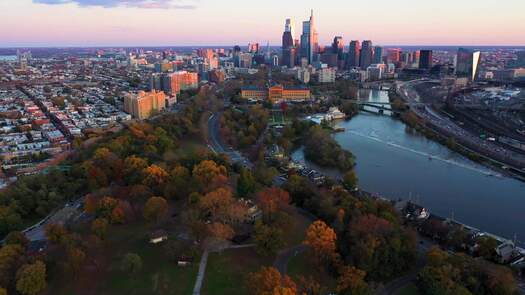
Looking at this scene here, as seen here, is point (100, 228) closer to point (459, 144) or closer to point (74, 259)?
point (74, 259)

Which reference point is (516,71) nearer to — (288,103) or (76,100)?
(288,103)

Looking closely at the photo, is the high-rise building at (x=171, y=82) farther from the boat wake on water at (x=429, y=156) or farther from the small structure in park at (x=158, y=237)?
the small structure in park at (x=158, y=237)

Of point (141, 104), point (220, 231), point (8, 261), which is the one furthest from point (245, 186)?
point (141, 104)

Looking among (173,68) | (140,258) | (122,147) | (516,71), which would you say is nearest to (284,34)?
(173,68)

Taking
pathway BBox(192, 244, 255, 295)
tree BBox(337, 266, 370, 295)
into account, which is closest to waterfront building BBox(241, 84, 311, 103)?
pathway BBox(192, 244, 255, 295)

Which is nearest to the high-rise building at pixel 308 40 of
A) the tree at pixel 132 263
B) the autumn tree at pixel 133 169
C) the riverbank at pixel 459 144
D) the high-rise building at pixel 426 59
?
the high-rise building at pixel 426 59

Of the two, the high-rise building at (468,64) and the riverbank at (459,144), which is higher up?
the high-rise building at (468,64)
